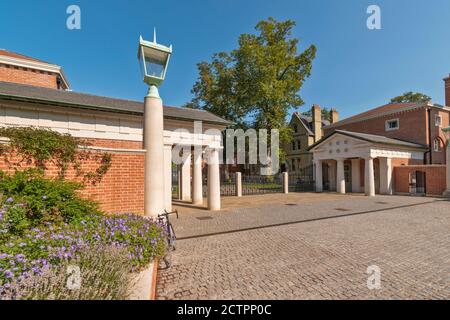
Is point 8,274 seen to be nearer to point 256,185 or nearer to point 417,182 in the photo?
point 256,185

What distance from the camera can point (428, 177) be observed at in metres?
18.1

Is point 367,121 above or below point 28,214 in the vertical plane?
above

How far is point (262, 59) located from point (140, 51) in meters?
21.8

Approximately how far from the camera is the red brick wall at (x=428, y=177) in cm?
1744

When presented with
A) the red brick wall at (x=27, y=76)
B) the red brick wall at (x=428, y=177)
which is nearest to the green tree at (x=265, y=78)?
the red brick wall at (x=428, y=177)

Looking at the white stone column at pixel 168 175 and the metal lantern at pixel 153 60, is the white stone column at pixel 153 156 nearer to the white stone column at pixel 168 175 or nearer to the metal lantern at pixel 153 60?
the metal lantern at pixel 153 60

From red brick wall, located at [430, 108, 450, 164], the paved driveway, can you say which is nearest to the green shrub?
the paved driveway

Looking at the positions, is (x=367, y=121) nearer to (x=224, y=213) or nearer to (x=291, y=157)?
(x=291, y=157)

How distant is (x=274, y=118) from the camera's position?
26172 millimetres

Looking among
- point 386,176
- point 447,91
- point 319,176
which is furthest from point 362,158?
point 447,91

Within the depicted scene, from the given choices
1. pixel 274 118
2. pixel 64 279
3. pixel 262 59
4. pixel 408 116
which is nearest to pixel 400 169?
pixel 408 116

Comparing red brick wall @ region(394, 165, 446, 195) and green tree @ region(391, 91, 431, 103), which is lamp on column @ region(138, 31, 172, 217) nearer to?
red brick wall @ region(394, 165, 446, 195)

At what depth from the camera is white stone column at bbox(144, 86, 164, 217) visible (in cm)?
593

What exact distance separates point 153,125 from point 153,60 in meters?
1.75
